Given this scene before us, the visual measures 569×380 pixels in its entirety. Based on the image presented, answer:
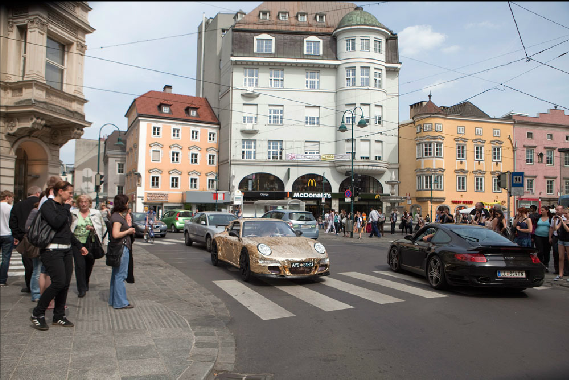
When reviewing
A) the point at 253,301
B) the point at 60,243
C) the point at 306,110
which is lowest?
the point at 253,301

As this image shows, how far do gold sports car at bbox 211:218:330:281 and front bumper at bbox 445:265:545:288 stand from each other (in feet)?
9.27

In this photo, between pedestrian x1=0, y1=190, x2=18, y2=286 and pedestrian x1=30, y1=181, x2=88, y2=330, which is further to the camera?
pedestrian x1=0, y1=190, x2=18, y2=286

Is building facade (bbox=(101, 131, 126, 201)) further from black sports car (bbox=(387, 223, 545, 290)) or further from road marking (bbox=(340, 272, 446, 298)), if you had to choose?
black sports car (bbox=(387, 223, 545, 290))

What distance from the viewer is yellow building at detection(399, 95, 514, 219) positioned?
49.8 m

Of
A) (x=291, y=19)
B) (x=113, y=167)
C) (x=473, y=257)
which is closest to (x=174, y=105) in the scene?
(x=291, y=19)

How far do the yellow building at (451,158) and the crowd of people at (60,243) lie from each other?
1749 inches

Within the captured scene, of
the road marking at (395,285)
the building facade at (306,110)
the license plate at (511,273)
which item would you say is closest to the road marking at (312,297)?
the road marking at (395,285)

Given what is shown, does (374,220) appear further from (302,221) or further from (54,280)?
(54,280)

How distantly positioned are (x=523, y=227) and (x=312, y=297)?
6.75 meters

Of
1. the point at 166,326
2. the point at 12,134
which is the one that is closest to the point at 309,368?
the point at 166,326

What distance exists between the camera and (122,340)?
538 centimetres

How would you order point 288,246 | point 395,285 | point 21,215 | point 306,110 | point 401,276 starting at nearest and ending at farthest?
point 21,215 < point 395,285 < point 288,246 < point 401,276 < point 306,110

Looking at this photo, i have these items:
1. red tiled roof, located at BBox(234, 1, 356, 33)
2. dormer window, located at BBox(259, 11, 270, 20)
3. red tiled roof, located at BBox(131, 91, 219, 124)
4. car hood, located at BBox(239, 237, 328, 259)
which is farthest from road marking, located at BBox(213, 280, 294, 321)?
dormer window, located at BBox(259, 11, 270, 20)

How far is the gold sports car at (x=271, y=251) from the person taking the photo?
30.6 ft
